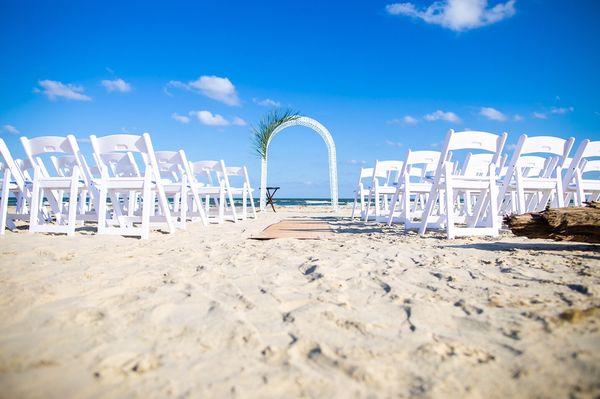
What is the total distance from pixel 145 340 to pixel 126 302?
0.50 meters

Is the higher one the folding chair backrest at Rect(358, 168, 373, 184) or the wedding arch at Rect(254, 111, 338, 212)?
the wedding arch at Rect(254, 111, 338, 212)

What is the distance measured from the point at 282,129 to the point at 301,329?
13752 millimetres

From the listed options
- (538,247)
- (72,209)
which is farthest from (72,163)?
(538,247)

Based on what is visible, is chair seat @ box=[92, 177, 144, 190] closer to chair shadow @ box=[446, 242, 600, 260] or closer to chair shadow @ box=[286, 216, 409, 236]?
chair shadow @ box=[286, 216, 409, 236]

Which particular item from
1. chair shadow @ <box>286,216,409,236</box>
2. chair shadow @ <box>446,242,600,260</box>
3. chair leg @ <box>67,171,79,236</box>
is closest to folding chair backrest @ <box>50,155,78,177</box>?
chair leg @ <box>67,171,79,236</box>

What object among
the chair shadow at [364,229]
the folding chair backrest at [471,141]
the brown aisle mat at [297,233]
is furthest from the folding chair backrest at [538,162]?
the brown aisle mat at [297,233]

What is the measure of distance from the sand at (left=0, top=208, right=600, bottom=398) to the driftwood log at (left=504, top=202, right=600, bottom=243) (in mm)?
405

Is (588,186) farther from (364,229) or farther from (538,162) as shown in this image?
(364,229)

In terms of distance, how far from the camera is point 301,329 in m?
1.38

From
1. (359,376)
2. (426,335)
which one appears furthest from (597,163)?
(359,376)

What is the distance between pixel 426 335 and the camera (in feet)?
4.31

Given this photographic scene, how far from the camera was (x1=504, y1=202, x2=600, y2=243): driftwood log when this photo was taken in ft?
9.23

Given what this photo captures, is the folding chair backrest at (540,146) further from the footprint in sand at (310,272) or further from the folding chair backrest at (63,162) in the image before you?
the folding chair backrest at (63,162)

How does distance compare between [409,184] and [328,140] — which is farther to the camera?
[328,140]
